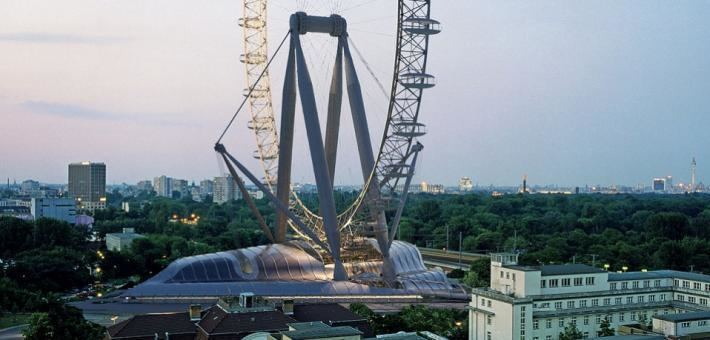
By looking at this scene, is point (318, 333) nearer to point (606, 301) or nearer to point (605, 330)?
point (605, 330)

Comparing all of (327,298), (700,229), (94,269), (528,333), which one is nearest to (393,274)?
(327,298)

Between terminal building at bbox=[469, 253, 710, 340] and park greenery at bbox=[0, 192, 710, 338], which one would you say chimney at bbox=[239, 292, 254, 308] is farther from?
terminal building at bbox=[469, 253, 710, 340]

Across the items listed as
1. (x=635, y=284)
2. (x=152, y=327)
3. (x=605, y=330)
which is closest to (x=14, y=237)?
(x=152, y=327)

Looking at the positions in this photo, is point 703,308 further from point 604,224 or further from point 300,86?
point 604,224

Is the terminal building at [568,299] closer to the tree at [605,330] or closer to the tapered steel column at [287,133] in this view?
the tree at [605,330]

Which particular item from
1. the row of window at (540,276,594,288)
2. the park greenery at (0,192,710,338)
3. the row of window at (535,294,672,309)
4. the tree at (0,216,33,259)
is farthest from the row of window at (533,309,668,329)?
the tree at (0,216,33,259)
